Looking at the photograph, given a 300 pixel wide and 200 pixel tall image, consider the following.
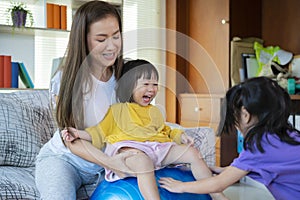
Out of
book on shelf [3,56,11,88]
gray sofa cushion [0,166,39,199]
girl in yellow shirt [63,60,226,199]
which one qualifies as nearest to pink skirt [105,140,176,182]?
girl in yellow shirt [63,60,226,199]

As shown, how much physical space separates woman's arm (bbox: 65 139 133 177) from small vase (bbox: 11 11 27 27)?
5.88 feet

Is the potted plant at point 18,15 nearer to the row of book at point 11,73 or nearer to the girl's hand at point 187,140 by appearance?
the row of book at point 11,73

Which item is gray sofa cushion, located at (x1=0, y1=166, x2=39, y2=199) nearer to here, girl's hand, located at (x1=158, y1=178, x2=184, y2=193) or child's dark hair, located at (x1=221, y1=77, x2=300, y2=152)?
girl's hand, located at (x1=158, y1=178, x2=184, y2=193)

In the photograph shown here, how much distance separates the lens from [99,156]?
1.10m

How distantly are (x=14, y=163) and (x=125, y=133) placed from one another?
613 millimetres

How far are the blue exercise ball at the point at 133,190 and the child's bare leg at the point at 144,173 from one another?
1.2 inches

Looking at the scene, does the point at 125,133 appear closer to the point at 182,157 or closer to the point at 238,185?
the point at 182,157

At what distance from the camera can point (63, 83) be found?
3.64ft

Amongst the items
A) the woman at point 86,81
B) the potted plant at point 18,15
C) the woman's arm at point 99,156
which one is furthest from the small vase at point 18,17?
the woman's arm at point 99,156

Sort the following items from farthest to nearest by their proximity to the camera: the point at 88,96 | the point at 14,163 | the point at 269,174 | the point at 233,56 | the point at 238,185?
the point at 233,56
the point at 238,185
the point at 14,163
the point at 269,174
the point at 88,96

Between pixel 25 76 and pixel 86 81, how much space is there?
1.78 meters

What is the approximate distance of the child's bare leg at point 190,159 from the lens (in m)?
1.12

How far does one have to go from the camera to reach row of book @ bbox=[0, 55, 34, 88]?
2561mm

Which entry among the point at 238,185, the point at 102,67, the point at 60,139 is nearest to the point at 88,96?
the point at 102,67
